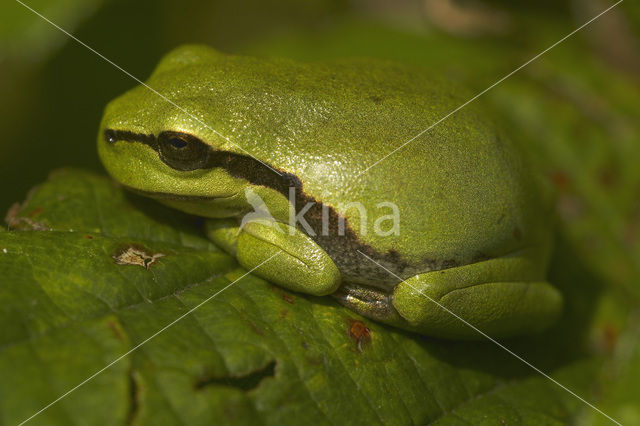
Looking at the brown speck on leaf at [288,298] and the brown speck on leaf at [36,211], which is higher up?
the brown speck on leaf at [36,211]

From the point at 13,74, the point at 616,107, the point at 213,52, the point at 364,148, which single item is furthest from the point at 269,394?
the point at 616,107

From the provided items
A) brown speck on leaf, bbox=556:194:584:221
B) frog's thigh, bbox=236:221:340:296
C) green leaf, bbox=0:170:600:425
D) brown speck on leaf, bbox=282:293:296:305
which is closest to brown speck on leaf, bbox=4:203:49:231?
green leaf, bbox=0:170:600:425

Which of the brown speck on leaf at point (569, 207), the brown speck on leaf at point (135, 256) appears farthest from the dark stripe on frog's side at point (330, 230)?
the brown speck on leaf at point (569, 207)

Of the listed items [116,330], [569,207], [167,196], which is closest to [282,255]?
[167,196]

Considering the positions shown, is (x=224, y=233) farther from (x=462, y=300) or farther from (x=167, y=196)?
(x=462, y=300)

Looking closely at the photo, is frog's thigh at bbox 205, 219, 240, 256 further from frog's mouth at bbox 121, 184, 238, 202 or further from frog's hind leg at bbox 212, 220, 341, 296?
frog's mouth at bbox 121, 184, 238, 202

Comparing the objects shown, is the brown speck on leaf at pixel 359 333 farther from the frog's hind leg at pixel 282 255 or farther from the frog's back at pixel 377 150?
the frog's back at pixel 377 150

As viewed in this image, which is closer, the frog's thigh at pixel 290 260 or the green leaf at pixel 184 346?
the green leaf at pixel 184 346
